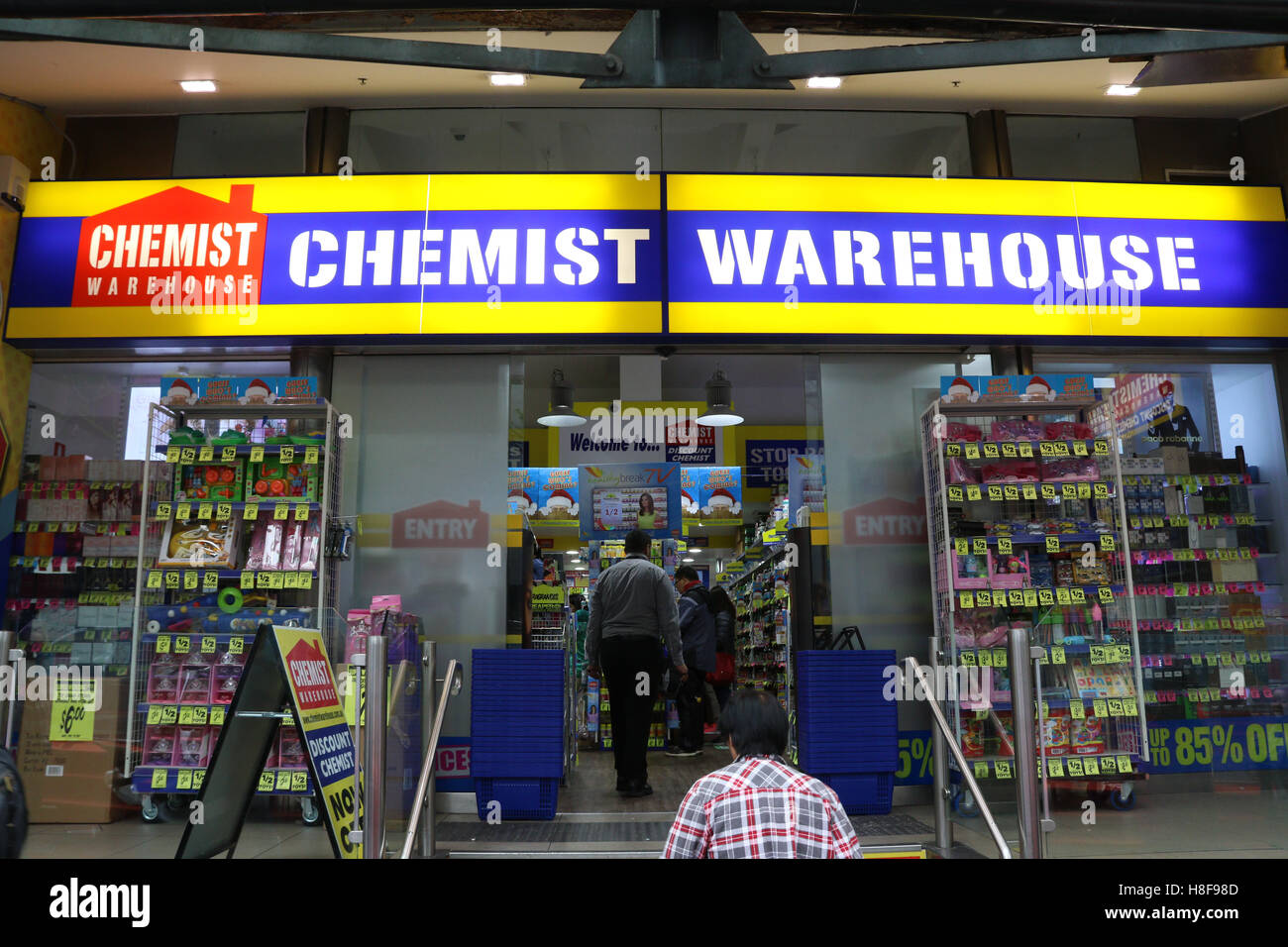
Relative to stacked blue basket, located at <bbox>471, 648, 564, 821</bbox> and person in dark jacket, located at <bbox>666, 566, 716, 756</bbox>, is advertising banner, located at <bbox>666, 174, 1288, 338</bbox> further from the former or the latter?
person in dark jacket, located at <bbox>666, 566, 716, 756</bbox>

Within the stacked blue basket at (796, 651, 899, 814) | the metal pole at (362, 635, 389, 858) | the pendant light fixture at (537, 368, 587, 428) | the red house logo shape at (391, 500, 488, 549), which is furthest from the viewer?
the pendant light fixture at (537, 368, 587, 428)

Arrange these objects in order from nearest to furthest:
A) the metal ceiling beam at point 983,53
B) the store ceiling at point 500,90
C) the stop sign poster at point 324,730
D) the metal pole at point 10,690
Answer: the metal ceiling beam at point 983,53
the stop sign poster at point 324,730
the metal pole at point 10,690
the store ceiling at point 500,90

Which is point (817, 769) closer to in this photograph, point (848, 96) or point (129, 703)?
point (129, 703)

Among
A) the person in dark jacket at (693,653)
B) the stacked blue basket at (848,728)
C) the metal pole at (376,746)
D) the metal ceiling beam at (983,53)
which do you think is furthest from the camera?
the person in dark jacket at (693,653)

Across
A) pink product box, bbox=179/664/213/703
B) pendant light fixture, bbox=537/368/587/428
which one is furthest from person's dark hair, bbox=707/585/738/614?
pink product box, bbox=179/664/213/703

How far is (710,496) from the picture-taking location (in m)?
10.7

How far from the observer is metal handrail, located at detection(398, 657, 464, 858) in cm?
418

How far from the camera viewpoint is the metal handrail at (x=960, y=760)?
4.09 m

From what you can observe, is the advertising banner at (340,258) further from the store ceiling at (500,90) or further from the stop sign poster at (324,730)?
the stop sign poster at (324,730)

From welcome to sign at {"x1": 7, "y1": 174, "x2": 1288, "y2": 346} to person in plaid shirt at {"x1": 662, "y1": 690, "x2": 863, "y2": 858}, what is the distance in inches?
174

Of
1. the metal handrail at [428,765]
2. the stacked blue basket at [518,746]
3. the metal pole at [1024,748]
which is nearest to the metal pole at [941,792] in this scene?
the metal pole at [1024,748]

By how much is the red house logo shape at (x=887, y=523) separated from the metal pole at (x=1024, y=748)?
2220 millimetres

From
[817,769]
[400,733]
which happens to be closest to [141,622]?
[400,733]

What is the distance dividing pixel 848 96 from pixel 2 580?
275 inches
